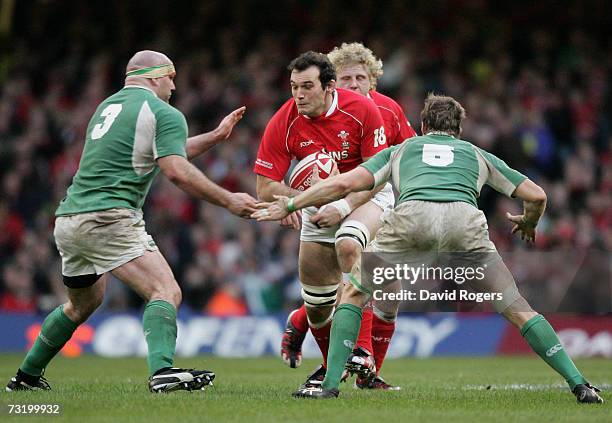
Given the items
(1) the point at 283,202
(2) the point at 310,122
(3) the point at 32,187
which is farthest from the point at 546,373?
(3) the point at 32,187

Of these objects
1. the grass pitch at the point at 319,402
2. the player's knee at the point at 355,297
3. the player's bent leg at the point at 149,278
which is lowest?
Answer: the grass pitch at the point at 319,402

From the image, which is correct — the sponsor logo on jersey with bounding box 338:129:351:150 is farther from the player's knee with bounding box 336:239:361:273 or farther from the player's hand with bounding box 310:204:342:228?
the player's knee with bounding box 336:239:361:273

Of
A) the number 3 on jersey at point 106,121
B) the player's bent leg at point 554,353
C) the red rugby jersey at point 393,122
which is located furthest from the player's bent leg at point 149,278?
the red rugby jersey at point 393,122

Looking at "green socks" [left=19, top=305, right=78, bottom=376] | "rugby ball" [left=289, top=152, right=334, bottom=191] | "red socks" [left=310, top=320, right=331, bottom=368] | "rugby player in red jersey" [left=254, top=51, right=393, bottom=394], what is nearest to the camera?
"green socks" [left=19, top=305, right=78, bottom=376]

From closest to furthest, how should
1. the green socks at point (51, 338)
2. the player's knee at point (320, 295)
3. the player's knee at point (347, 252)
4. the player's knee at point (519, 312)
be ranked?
the player's knee at point (519, 312) → the green socks at point (51, 338) → the player's knee at point (347, 252) → the player's knee at point (320, 295)

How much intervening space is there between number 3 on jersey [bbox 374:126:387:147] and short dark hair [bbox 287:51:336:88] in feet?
1.86

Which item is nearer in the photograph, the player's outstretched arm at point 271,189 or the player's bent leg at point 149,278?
the player's bent leg at point 149,278

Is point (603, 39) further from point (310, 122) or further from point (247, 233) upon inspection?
point (310, 122)

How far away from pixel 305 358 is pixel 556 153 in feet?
21.6

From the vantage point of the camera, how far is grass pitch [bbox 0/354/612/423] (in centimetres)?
667

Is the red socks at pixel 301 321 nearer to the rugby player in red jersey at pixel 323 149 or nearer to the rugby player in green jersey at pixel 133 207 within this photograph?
the rugby player in red jersey at pixel 323 149

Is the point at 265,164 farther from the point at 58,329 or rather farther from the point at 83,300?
the point at 58,329

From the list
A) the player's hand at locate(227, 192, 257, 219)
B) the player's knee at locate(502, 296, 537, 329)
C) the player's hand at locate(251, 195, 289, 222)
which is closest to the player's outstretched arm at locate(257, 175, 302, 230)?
the player's hand at locate(251, 195, 289, 222)

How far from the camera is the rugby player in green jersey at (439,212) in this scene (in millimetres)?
7574
